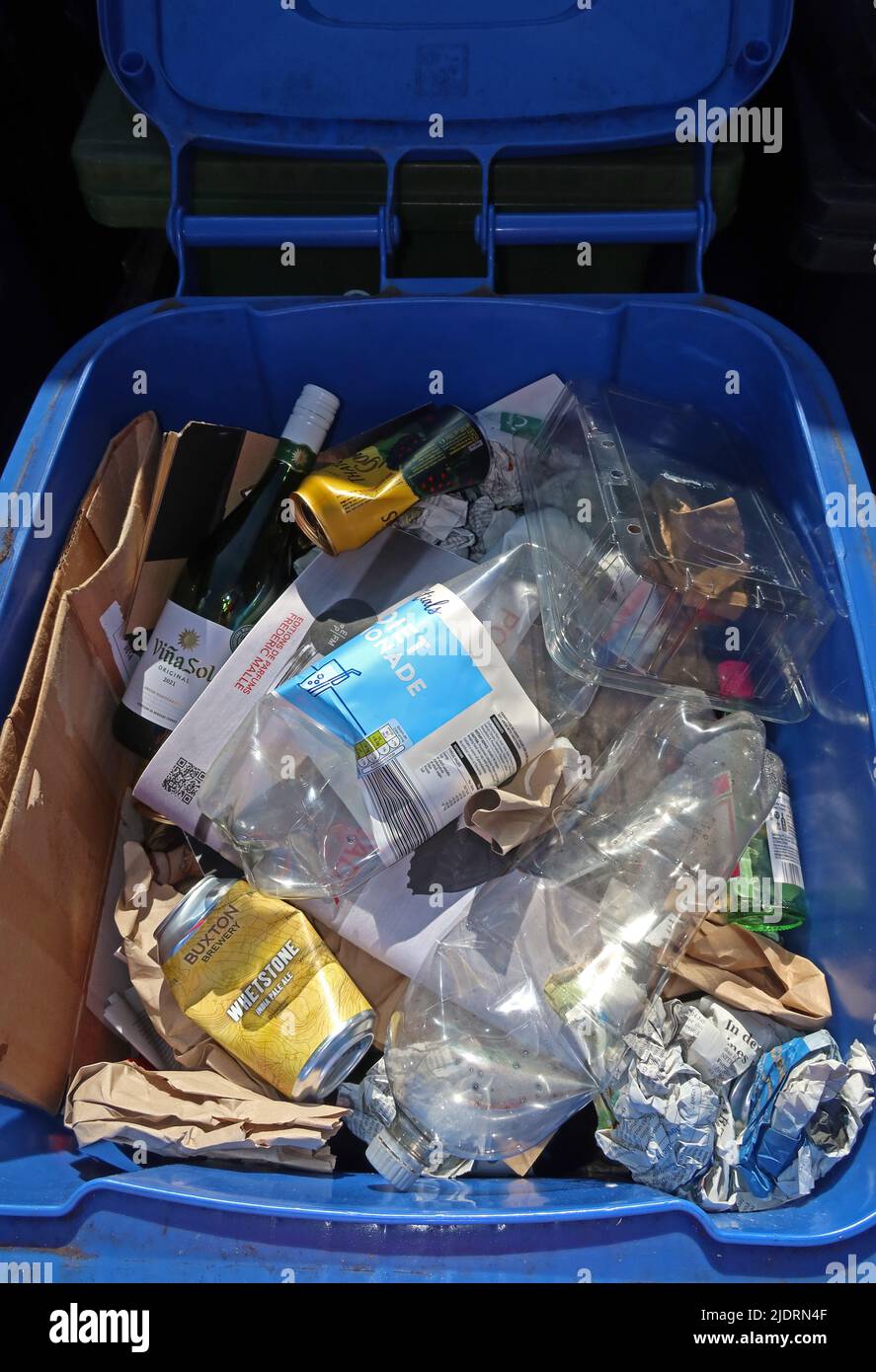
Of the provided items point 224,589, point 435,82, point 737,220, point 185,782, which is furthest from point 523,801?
point 737,220

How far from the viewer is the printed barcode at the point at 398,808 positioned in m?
0.96

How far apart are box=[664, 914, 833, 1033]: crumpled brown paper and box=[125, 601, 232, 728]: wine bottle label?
0.62 meters

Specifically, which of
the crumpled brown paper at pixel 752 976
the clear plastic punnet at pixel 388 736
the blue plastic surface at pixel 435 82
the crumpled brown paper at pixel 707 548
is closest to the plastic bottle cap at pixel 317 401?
the blue plastic surface at pixel 435 82

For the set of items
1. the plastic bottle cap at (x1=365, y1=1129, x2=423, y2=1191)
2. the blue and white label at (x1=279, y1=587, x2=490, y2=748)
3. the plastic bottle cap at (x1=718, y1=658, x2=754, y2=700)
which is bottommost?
the plastic bottle cap at (x1=365, y1=1129, x2=423, y2=1191)

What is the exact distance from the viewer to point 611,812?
44.7 inches

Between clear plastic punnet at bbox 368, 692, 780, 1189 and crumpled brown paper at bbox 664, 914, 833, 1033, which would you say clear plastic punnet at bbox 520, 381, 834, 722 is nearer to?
clear plastic punnet at bbox 368, 692, 780, 1189

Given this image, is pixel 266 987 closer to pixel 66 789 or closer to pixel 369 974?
pixel 369 974

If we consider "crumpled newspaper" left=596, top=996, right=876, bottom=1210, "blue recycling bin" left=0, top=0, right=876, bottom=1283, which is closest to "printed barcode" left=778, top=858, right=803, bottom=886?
"blue recycling bin" left=0, top=0, right=876, bottom=1283

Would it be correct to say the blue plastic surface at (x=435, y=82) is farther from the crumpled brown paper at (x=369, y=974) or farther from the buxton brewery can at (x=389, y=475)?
the crumpled brown paper at (x=369, y=974)

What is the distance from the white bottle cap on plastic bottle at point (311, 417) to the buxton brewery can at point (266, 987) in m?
0.55

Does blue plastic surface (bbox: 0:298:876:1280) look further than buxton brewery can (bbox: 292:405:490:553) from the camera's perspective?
No

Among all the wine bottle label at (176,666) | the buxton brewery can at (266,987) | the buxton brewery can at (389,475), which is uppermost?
the buxton brewery can at (389,475)

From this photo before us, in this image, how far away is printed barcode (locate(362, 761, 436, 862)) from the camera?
0.96 metres

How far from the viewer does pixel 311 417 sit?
3.91ft
